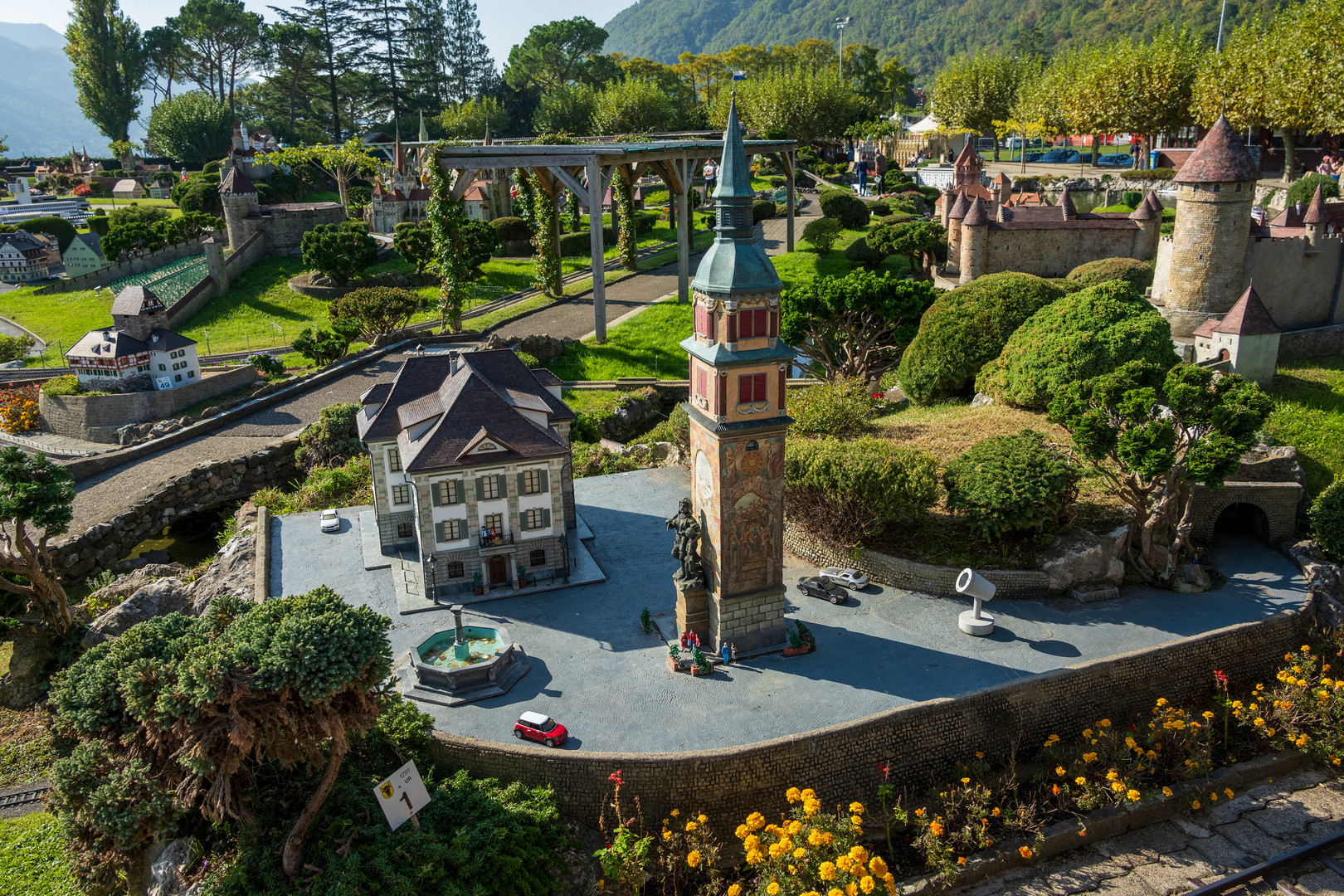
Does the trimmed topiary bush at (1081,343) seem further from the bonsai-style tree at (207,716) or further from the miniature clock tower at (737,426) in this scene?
the bonsai-style tree at (207,716)

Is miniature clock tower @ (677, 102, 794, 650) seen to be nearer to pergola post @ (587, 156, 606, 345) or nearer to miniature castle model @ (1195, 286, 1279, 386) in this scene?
miniature castle model @ (1195, 286, 1279, 386)

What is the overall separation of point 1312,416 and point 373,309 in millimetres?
47080

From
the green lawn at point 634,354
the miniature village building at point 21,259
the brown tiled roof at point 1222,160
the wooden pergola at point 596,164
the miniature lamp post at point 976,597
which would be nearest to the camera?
the miniature lamp post at point 976,597

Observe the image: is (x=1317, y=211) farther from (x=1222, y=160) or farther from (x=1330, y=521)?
(x=1330, y=521)

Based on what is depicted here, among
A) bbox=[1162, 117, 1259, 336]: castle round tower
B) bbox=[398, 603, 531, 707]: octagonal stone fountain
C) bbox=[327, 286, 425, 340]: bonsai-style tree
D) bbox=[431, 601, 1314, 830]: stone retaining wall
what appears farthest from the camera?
bbox=[327, 286, 425, 340]: bonsai-style tree

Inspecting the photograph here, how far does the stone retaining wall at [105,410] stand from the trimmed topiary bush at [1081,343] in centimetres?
4351

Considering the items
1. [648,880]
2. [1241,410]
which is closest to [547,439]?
[648,880]

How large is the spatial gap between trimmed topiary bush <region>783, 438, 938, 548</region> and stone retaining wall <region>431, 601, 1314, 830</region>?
17.1ft

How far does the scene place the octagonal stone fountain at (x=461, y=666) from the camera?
22.5 meters

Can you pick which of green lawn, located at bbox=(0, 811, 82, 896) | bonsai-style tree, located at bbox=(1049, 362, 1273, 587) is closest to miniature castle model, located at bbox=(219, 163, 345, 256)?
green lawn, located at bbox=(0, 811, 82, 896)

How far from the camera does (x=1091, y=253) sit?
52531mm

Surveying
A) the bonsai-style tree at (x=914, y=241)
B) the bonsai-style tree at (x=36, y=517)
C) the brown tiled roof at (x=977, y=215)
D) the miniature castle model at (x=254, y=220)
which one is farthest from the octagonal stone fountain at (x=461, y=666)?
the miniature castle model at (x=254, y=220)

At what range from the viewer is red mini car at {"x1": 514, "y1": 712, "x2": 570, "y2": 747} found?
20547mm

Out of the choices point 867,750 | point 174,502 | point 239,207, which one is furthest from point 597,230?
point 239,207
